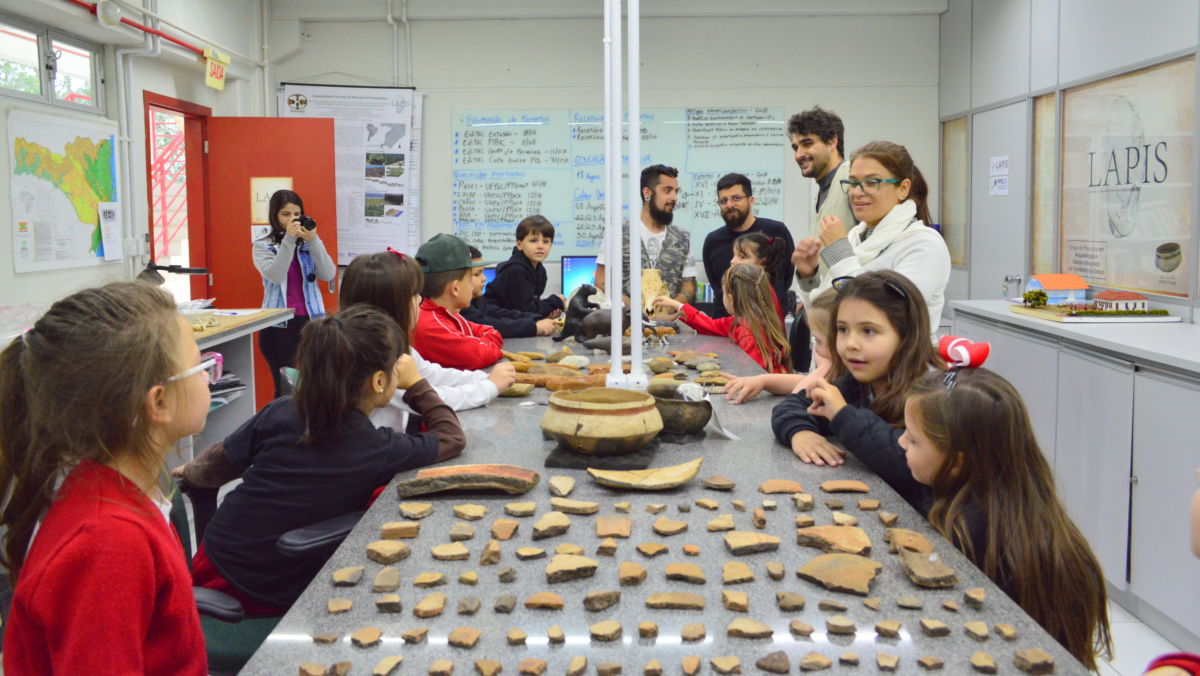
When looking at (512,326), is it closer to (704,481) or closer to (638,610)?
(704,481)

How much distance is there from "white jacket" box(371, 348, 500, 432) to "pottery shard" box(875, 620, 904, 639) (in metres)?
1.19

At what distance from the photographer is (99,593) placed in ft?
3.48

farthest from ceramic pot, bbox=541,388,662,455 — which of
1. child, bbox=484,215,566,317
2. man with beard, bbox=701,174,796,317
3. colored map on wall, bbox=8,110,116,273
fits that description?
colored map on wall, bbox=8,110,116,273

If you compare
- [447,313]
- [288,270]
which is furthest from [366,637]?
[288,270]

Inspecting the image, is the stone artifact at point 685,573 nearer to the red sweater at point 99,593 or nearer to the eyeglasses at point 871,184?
the red sweater at point 99,593

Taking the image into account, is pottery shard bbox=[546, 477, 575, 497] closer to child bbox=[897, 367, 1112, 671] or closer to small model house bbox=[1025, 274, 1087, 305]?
child bbox=[897, 367, 1112, 671]

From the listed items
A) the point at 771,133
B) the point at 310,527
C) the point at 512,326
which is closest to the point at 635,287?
the point at 310,527

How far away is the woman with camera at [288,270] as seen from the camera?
15.4ft

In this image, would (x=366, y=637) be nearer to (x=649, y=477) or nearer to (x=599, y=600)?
(x=599, y=600)

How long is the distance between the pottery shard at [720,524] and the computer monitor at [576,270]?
476 centimetres

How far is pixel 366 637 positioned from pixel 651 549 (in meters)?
0.40

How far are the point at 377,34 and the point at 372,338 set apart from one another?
5.42 metres

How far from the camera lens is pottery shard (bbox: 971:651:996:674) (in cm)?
95

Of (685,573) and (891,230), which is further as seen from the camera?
(891,230)
